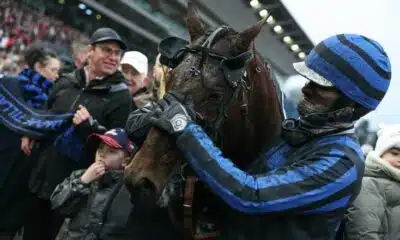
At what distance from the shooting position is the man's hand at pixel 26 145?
3615mm

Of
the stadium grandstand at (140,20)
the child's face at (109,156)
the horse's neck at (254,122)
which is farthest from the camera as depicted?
the stadium grandstand at (140,20)

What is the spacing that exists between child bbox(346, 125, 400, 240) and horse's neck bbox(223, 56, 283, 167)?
22.3 inches

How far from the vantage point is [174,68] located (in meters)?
2.02

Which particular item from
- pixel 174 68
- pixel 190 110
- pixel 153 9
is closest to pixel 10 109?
pixel 174 68

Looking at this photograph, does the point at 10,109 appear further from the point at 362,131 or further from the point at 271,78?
the point at 362,131

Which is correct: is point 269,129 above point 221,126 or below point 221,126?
below

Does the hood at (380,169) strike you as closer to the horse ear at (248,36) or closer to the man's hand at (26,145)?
the horse ear at (248,36)

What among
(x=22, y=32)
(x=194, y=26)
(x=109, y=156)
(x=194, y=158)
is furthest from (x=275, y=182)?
(x=22, y=32)

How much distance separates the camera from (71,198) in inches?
118

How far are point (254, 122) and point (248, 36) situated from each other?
460mm

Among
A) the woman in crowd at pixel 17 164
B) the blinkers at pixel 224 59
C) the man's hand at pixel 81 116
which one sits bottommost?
the woman in crowd at pixel 17 164

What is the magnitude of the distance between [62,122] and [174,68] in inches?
72.4

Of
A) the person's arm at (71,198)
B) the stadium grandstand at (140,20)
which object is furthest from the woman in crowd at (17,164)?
the stadium grandstand at (140,20)

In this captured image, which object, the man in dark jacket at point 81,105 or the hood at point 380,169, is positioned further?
the man in dark jacket at point 81,105
